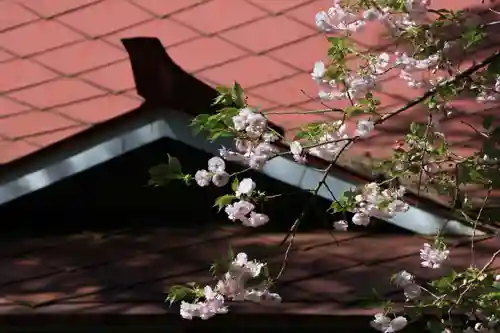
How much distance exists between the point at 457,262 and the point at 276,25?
123 cm

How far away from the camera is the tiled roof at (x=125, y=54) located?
11.3 feet

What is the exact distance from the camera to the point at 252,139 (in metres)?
2.39

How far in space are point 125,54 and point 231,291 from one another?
4.73ft

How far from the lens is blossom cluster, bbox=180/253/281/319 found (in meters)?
2.39

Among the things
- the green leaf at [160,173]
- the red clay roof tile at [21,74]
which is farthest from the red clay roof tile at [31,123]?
the green leaf at [160,173]

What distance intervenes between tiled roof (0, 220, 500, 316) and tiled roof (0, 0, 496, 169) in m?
0.45

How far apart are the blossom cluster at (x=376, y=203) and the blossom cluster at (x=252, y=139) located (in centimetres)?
26

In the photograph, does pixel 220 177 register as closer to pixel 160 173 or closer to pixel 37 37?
pixel 160 173

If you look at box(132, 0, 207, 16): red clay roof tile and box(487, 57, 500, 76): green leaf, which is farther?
box(132, 0, 207, 16): red clay roof tile

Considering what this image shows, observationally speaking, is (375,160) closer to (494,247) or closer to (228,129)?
(494,247)

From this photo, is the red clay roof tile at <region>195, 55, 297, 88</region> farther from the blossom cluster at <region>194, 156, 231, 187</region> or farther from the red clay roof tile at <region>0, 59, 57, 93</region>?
the blossom cluster at <region>194, 156, 231, 187</region>

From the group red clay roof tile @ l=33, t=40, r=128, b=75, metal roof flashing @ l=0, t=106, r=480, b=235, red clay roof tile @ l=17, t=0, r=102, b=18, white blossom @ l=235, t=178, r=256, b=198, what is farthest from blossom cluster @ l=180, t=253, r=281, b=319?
red clay roof tile @ l=17, t=0, r=102, b=18

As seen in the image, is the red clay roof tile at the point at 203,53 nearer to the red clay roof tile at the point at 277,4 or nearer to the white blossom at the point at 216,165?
the red clay roof tile at the point at 277,4

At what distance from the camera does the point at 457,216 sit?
3.04 m
